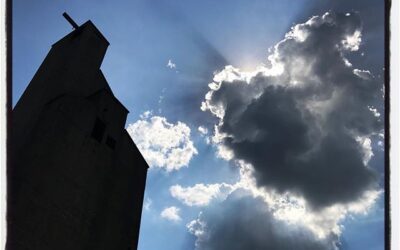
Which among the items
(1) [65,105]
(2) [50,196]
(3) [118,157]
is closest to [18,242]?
(2) [50,196]

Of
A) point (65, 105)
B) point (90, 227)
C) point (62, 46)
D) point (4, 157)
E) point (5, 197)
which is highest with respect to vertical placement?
point (62, 46)

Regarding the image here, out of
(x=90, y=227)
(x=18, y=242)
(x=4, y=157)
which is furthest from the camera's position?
(x=90, y=227)

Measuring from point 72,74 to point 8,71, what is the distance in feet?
66.8

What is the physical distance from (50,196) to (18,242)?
276 cm

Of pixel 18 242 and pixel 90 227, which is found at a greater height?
pixel 90 227

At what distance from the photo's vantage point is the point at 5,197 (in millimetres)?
4410

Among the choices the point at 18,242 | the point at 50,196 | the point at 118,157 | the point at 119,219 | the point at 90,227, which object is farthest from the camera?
the point at 118,157

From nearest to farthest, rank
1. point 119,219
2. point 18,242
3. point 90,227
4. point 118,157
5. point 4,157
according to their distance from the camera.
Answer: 1. point 4,157
2. point 18,242
3. point 90,227
4. point 119,219
5. point 118,157

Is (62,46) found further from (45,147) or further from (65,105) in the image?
(45,147)

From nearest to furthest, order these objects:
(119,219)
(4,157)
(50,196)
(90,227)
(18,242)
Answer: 1. (4,157)
2. (18,242)
3. (50,196)
4. (90,227)
5. (119,219)

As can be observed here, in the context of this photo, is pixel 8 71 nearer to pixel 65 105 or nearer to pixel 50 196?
pixel 50 196

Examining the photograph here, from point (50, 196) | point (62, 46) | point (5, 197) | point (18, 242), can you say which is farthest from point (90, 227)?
point (5, 197)

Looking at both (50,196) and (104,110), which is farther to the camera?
(104,110)

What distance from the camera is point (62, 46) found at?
2594 centimetres
